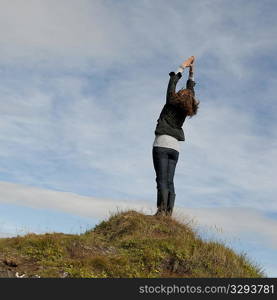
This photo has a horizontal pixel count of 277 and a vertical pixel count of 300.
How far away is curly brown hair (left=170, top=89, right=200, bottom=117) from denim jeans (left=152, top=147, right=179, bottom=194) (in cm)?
136

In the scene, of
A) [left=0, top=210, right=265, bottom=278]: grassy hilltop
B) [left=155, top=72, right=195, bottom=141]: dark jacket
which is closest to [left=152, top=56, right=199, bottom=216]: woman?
[left=155, top=72, right=195, bottom=141]: dark jacket

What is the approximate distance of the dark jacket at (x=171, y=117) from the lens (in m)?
15.1

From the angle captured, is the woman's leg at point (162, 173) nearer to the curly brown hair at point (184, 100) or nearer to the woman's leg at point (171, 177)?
the woman's leg at point (171, 177)

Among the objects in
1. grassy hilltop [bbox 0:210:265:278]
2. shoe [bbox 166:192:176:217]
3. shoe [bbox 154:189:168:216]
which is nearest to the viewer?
grassy hilltop [bbox 0:210:265:278]

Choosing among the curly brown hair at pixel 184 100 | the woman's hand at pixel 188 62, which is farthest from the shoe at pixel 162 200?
the woman's hand at pixel 188 62

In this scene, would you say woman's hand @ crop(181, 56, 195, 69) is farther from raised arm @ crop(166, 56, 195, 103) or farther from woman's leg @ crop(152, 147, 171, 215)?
woman's leg @ crop(152, 147, 171, 215)

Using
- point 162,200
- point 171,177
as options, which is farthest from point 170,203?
point 171,177

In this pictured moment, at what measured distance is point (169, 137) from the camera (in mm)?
15031

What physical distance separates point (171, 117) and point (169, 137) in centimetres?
72

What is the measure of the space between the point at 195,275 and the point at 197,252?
1006mm

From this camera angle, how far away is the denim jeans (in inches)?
584

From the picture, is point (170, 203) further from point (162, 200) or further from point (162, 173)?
point (162, 173)

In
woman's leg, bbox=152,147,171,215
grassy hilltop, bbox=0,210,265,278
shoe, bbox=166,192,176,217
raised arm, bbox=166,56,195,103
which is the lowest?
grassy hilltop, bbox=0,210,265,278
